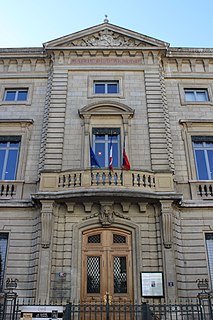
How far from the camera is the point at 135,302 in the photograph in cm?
1189

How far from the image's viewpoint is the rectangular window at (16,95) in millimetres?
17406

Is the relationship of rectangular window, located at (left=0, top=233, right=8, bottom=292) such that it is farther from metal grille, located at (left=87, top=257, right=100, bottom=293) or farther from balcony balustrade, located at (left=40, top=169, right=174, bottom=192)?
metal grille, located at (left=87, top=257, right=100, bottom=293)

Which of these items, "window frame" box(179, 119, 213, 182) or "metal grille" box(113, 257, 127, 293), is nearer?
"metal grille" box(113, 257, 127, 293)

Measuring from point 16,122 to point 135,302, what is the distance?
9789 mm

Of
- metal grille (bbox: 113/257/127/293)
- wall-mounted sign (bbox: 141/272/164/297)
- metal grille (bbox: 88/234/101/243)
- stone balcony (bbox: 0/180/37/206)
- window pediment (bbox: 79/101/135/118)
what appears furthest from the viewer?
window pediment (bbox: 79/101/135/118)

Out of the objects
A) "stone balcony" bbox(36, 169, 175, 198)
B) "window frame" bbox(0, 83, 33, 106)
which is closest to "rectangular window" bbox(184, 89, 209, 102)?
"stone balcony" bbox(36, 169, 175, 198)

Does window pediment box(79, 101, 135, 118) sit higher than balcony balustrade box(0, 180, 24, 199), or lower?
higher

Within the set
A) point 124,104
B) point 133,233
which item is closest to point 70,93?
point 124,104

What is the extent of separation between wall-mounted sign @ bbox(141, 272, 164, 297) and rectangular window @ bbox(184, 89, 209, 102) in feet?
30.5

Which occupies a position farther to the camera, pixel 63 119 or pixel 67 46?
pixel 67 46

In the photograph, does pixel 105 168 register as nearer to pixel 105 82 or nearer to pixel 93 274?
pixel 93 274

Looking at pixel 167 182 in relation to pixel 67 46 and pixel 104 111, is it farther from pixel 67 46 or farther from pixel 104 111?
pixel 67 46

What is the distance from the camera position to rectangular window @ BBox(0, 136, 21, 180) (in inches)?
594

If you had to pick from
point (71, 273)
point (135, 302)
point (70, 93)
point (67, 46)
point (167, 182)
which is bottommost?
point (135, 302)
